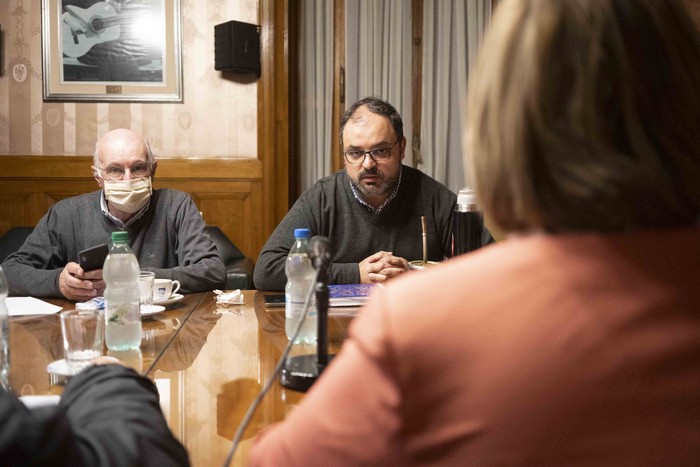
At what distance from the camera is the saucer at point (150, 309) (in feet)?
6.44

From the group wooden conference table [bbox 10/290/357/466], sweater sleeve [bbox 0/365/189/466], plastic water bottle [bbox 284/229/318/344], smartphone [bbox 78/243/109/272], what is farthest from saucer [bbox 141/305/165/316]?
sweater sleeve [bbox 0/365/189/466]

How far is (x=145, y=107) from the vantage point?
431 centimetres

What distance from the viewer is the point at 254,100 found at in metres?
4.35

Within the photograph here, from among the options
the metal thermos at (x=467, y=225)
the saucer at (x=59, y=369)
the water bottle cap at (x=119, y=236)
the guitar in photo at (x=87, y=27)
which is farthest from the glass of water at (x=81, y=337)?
the guitar in photo at (x=87, y=27)

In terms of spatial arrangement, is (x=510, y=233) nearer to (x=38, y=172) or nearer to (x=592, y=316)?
(x=592, y=316)

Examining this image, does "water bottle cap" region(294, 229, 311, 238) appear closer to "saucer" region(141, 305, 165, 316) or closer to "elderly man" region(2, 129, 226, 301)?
"saucer" region(141, 305, 165, 316)

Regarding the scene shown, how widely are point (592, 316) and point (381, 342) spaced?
181mm

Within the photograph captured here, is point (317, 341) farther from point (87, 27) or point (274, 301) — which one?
point (87, 27)

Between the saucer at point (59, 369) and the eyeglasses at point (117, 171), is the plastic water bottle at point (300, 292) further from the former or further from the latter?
the eyeglasses at point (117, 171)

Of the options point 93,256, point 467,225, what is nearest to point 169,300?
point 93,256

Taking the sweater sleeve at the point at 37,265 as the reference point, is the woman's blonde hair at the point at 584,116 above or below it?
above

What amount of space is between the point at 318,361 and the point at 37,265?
1.63m

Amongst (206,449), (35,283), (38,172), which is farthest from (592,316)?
(38,172)

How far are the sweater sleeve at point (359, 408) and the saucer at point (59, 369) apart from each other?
85 centimetres
